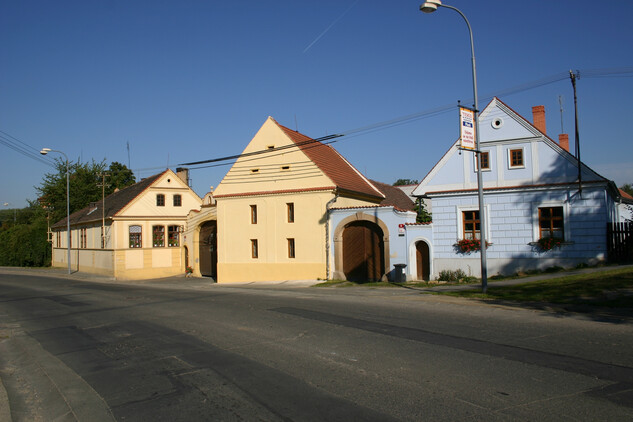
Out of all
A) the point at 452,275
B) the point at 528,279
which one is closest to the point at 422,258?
the point at 452,275

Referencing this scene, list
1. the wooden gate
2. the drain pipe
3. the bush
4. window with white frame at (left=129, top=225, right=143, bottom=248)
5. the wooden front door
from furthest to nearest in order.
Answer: window with white frame at (left=129, top=225, right=143, bottom=248)
the drain pipe
the wooden front door
the bush
the wooden gate

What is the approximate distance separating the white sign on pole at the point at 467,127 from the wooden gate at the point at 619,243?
29.3 feet

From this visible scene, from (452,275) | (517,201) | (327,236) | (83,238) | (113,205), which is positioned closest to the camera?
(517,201)

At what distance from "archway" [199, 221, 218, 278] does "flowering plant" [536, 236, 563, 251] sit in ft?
72.9

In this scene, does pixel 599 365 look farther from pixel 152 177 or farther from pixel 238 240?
pixel 152 177

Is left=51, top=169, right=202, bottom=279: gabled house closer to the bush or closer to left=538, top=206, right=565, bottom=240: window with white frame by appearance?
the bush

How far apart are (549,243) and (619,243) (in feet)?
9.17

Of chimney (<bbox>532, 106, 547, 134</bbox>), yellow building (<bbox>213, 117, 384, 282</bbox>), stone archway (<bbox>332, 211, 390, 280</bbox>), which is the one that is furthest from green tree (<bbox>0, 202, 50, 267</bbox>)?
chimney (<bbox>532, 106, 547, 134</bbox>)

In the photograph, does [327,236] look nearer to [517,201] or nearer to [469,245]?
[469,245]

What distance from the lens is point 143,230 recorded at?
39.6 metres

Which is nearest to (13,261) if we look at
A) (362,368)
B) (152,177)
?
(152,177)

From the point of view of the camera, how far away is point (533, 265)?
2100cm

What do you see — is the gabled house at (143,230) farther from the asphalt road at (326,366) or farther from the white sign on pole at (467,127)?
the white sign on pole at (467,127)

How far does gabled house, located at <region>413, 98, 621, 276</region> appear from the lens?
20219 mm
